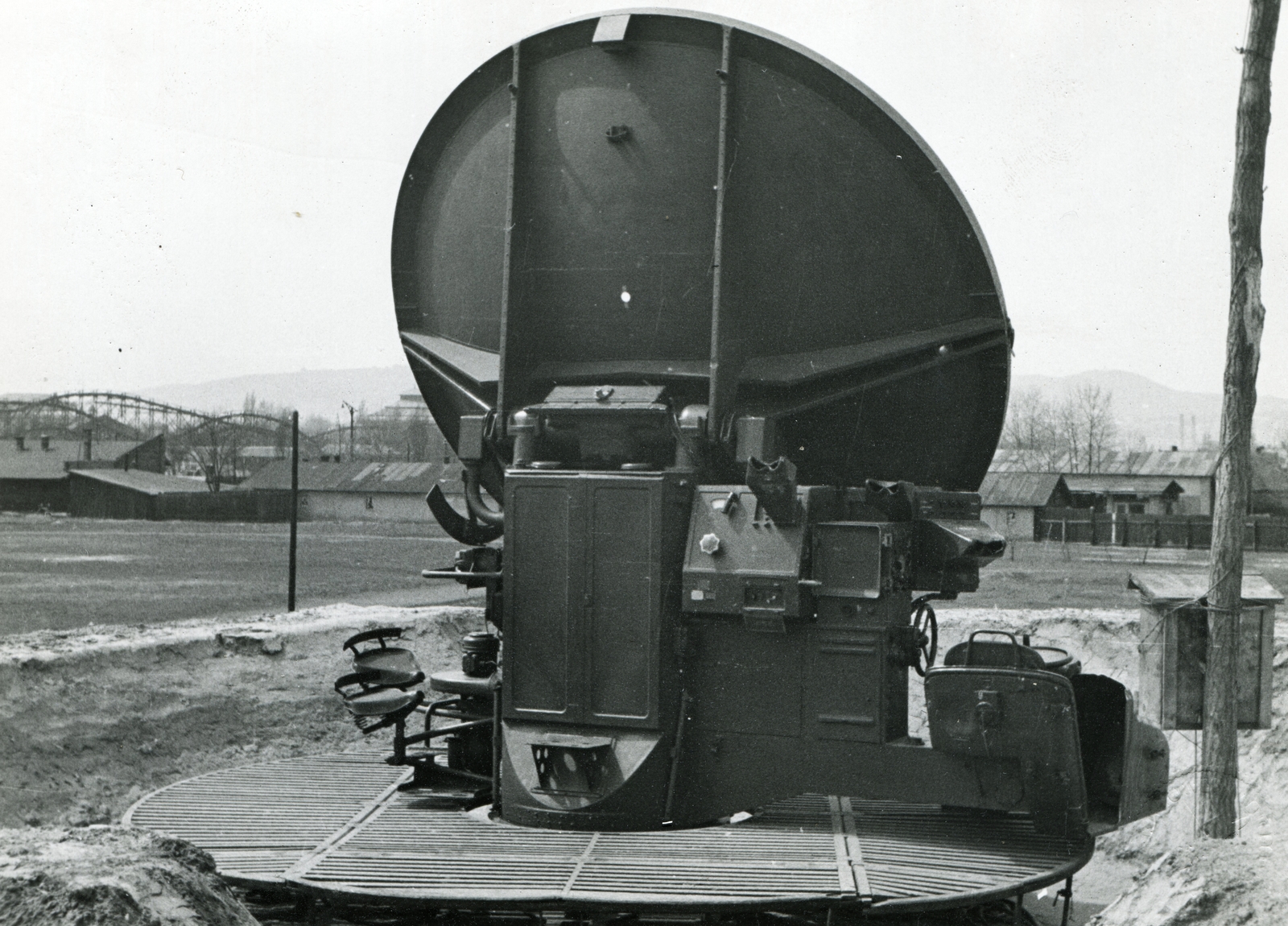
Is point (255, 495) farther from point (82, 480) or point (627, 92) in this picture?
point (627, 92)

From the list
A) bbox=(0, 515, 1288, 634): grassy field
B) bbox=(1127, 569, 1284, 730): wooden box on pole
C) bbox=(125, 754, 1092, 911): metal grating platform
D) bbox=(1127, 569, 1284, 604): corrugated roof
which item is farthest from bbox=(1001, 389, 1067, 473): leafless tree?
bbox=(125, 754, 1092, 911): metal grating platform

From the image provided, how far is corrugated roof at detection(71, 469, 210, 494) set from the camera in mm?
41531

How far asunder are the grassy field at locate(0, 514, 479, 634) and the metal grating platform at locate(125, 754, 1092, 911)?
8.54 meters

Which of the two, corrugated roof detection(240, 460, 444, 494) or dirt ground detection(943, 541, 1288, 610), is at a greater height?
corrugated roof detection(240, 460, 444, 494)

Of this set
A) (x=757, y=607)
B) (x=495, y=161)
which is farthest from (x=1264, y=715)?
(x=495, y=161)

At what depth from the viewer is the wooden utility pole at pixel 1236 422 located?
6.96 m

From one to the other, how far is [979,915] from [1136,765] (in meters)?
1.17

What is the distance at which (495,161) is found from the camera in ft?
23.6

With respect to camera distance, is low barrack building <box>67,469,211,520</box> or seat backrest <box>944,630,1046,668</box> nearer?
seat backrest <box>944,630,1046,668</box>

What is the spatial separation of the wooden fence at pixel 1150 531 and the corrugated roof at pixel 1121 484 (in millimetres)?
10205

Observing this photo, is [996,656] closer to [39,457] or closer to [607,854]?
[607,854]

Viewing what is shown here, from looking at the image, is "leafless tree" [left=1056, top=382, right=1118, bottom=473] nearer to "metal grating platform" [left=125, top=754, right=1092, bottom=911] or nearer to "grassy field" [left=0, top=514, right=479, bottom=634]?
"grassy field" [left=0, top=514, right=479, bottom=634]

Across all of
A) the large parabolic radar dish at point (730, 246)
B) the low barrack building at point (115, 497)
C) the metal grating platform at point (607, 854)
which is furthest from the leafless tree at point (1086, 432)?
the metal grating platform at point (607, 854)

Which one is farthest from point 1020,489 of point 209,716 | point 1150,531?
point 209,716
